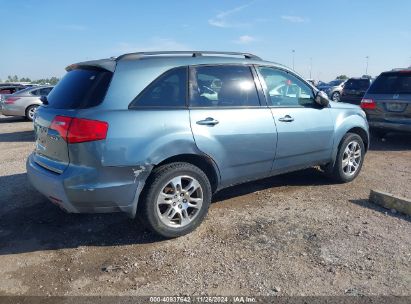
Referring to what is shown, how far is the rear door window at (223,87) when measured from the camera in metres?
4.02

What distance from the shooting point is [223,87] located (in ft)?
13.9

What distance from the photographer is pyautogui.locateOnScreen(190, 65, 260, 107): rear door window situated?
402 cm

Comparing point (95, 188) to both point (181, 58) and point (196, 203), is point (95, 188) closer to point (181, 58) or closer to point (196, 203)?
point (196, 203)

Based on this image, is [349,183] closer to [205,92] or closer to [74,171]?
[205,92]

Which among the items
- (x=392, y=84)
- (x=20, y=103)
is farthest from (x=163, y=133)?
(x=20, y=103)

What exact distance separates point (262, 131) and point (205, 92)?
85 centimetres

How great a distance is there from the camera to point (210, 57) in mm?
4250

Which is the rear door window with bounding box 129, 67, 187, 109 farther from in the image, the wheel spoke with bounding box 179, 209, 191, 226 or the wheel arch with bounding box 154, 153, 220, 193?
the wheel spoke with bounding box 179, 209, 191, 226

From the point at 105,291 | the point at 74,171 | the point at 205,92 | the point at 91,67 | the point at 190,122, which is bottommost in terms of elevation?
the point at 105,291

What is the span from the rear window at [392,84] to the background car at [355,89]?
8.64 meters

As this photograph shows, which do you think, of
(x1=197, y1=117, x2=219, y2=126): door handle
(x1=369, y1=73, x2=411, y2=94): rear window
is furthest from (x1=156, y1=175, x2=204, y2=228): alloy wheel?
(x1=369, y1=73, x2=411, y2=94): rear window

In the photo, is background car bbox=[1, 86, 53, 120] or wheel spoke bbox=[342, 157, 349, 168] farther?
background car bbox=[1, 86, 53, 120]

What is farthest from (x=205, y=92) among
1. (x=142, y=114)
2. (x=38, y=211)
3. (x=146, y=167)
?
(x=38, y=211)

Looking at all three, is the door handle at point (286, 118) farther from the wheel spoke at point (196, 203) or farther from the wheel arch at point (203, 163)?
the wheel spoke at point (196, 203)
